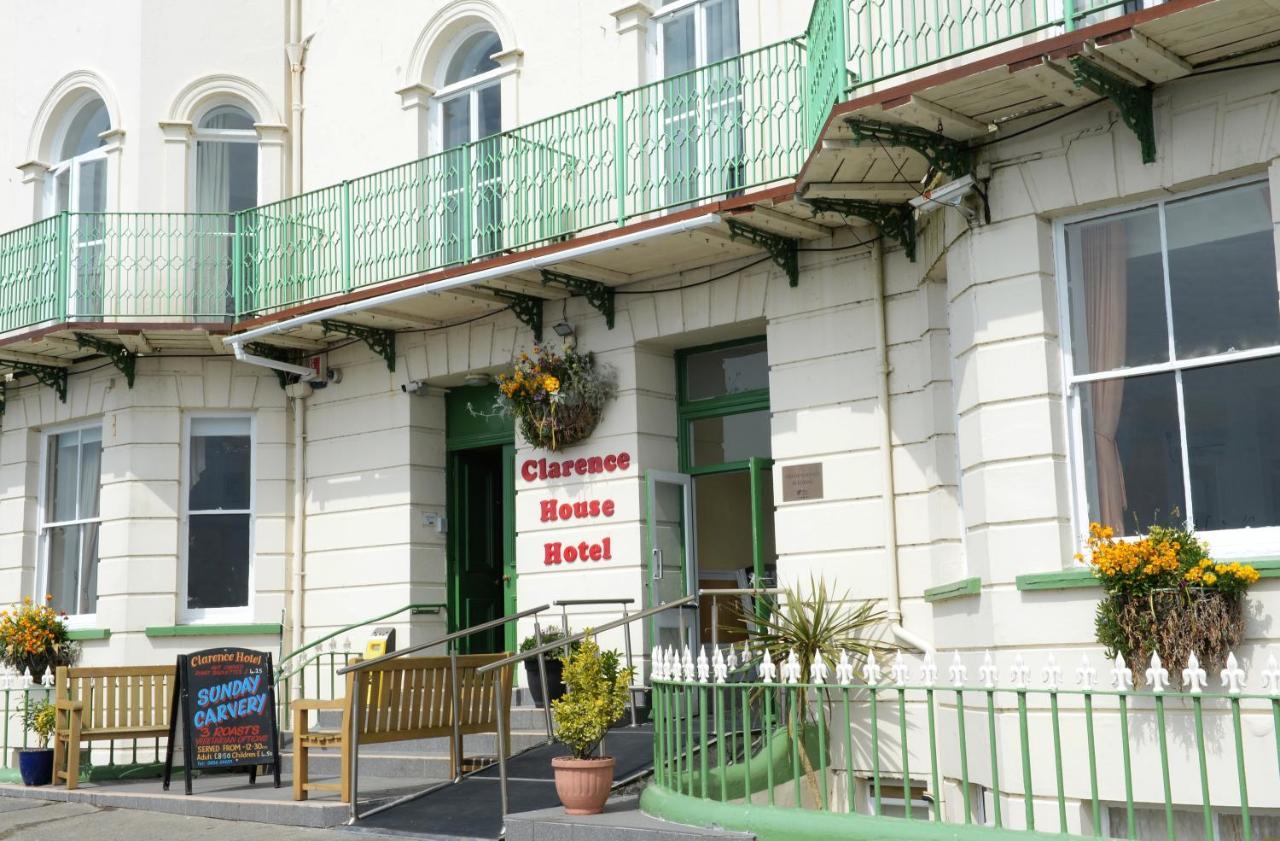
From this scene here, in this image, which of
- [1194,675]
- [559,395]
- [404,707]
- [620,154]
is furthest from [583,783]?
[620,154]

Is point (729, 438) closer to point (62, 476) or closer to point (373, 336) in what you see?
point (373, 336)

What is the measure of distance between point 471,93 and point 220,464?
16.3 feet

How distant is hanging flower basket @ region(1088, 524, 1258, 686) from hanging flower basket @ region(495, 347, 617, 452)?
5792mm

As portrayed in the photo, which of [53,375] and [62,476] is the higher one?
[53,375]

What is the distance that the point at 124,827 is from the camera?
1023 cm

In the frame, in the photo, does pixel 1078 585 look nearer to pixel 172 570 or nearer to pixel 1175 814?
pixel 1175 814

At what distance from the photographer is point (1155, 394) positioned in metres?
8.39

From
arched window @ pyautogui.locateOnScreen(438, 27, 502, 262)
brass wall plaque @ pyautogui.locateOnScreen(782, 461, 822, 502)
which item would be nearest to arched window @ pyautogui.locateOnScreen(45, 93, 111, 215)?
arched window @ pyautogui.locateOnScreen(438, 27, 502, 262)

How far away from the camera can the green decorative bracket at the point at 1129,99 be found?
7.95 meters

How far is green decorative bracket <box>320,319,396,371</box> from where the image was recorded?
14.0 m

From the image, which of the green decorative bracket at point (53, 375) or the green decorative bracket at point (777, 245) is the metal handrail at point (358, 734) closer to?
the green decorative bracket at point (777, 245)

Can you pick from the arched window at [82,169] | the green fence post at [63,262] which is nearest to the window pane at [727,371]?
the green fence post at [63,262]

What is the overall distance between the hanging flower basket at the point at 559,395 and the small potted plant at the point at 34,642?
6.14 m

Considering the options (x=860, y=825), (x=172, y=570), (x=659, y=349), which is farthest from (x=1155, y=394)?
(x=172, y=570)
